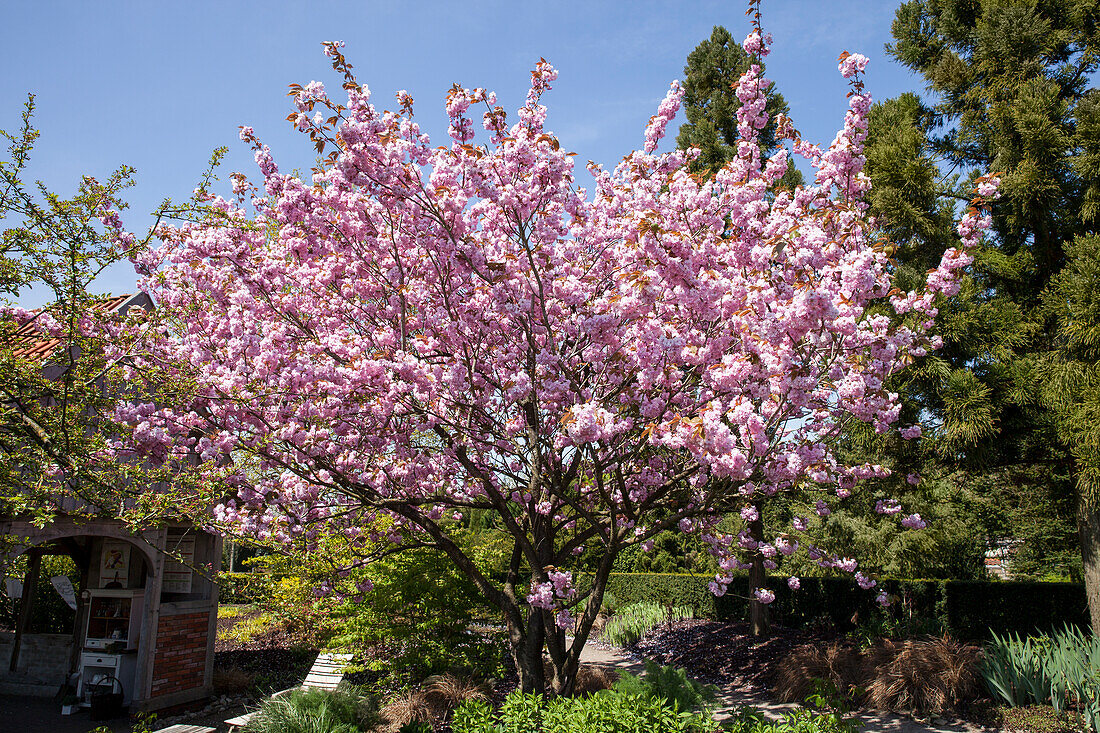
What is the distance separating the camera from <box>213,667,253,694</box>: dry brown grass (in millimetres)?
10398

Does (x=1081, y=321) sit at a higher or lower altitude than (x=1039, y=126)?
lower

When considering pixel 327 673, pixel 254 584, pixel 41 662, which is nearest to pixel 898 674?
pixel 327 673

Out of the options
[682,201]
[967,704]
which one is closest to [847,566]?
[967,704]

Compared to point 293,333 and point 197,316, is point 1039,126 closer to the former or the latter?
point 293,333

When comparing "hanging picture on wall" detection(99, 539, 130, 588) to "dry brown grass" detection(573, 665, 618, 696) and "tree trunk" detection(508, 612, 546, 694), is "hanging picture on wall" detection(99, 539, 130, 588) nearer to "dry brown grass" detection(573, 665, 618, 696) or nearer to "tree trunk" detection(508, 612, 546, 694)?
"dry brown grass" detection(573, 665, 618, 696)

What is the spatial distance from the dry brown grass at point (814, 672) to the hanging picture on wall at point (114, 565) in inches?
400

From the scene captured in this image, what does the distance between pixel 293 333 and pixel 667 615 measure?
500 inches

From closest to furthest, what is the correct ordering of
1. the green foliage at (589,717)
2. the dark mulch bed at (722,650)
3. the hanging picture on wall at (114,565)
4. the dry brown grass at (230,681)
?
the green foliage at (589,717) → the dry brown grass at (230,681) → the hanging picture on wall at (114,565) → the dark mulch bed at (722,650)

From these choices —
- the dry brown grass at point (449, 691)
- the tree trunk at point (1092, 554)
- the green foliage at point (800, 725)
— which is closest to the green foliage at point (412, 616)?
the dry brown grass at point (449, 691)

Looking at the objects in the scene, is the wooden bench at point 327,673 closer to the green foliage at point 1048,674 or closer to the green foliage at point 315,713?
the green foliage at point 315,713

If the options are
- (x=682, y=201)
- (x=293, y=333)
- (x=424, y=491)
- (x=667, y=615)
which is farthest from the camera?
(x=667, y=615)

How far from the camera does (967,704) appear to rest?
7.88m

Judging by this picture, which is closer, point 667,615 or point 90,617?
point 90,617

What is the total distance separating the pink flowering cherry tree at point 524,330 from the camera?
4.94 m
